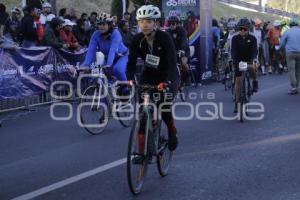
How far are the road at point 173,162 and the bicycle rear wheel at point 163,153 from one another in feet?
0.42

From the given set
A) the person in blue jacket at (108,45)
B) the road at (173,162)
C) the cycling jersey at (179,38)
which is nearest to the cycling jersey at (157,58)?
the road at (173,162)

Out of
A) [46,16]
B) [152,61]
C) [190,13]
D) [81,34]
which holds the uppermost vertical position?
[190,13]

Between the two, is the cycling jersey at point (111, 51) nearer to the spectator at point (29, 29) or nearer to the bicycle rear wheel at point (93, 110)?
the bicycle rear wheel at point (93, 110)

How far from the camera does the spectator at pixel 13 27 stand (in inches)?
604

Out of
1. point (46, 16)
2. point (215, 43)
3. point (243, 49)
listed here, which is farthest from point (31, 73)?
point (215, 43)

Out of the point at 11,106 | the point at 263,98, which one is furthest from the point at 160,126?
the point at 263,98

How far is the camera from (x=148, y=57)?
23.2 feet

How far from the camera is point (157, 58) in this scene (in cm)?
704

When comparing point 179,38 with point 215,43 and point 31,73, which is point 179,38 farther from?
point 215,43

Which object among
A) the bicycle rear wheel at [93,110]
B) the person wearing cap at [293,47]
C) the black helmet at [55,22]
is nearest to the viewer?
the bicycle rear wheel at [93,110]

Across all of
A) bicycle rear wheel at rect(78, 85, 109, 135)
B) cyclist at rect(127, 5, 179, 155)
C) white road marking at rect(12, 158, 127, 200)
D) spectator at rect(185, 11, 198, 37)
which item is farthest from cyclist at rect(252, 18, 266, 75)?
cyclist at rect(127, 5, 179, 155)

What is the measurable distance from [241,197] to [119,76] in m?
4.78

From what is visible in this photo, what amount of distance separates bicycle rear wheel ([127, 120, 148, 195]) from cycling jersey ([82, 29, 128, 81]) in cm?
377

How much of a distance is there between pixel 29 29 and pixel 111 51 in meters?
5.16
